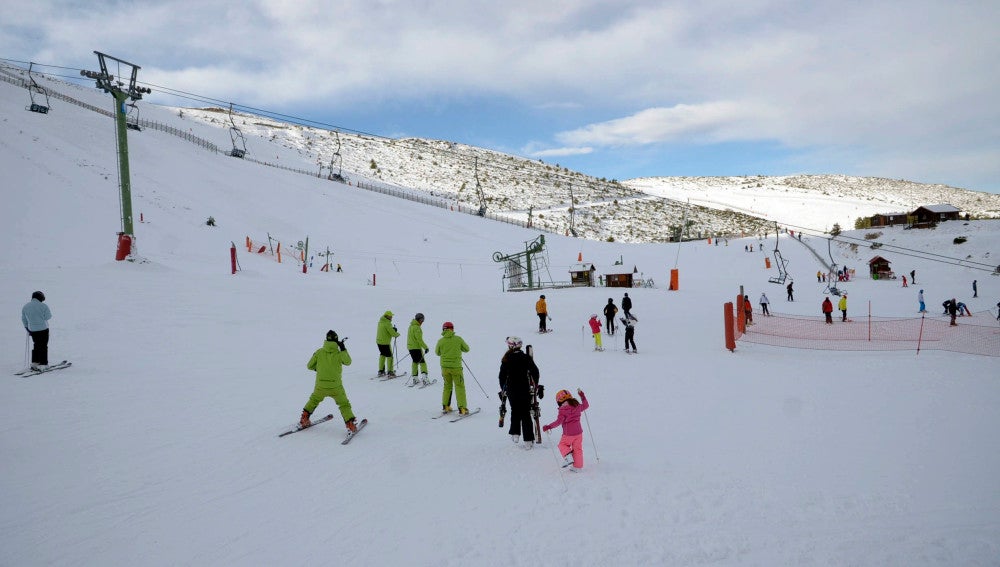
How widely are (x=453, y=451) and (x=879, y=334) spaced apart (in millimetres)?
16829

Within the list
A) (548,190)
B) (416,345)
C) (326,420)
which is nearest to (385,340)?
(416,345)

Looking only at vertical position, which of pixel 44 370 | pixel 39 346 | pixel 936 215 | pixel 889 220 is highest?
pixel 889 220

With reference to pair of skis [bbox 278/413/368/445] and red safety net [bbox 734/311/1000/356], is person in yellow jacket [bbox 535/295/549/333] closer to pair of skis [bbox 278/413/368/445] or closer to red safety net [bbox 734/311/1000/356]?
red safety net [bbox 734/311/1000/356]

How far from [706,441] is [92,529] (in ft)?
23.9

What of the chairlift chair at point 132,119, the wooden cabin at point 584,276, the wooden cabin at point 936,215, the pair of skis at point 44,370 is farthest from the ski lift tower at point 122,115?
the wooden cabin at point 936,215

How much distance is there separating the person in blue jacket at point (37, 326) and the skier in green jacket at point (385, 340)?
19.6 feet

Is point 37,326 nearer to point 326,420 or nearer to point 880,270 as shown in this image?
point 326,420

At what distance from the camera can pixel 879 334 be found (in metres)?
16.8

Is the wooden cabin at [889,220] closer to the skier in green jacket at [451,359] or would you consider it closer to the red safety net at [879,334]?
the red safety net at [879,334]

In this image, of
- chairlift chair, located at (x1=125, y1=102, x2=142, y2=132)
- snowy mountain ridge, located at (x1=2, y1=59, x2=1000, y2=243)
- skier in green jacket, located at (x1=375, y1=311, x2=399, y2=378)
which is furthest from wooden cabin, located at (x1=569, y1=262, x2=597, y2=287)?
snowy mountain ridge, located at (x1=2, y1=59, x2=1000, y2=243)

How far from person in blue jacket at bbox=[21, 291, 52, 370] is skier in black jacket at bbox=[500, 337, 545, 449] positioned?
8700mm

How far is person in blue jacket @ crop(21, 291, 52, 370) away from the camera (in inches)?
355

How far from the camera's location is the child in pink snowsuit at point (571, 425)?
237 inches

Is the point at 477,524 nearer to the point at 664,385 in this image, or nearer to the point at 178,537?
the point at 178,537
